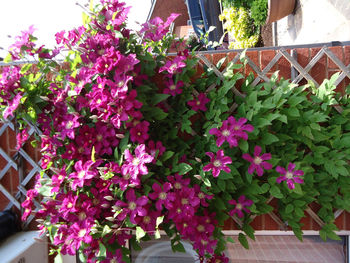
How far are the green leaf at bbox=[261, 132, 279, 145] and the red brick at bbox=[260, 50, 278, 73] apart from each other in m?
0.41

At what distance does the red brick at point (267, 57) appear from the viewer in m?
1.47

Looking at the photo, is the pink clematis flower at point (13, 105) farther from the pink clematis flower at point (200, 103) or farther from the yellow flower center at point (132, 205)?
the pink clematis flower at point (200, 103)

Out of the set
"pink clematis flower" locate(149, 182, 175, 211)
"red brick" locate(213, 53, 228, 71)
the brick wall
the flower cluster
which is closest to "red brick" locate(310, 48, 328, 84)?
the flower cluster

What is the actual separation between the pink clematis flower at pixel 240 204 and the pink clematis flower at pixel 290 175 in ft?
0.60

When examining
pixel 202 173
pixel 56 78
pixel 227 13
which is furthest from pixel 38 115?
pixel 227 13

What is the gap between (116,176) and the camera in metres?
1.10

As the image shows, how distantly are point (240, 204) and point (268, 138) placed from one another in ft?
1.16

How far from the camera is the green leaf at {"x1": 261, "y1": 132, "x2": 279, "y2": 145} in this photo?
1.24 m

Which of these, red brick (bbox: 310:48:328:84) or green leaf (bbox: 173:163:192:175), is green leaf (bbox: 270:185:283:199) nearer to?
green leaf (bbox: 173:163:192:175)

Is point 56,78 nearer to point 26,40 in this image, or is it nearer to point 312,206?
point 26,40

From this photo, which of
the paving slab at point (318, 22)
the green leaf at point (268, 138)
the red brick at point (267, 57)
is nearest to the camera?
the green leaf at point (268, 138)

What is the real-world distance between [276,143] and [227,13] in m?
3.55

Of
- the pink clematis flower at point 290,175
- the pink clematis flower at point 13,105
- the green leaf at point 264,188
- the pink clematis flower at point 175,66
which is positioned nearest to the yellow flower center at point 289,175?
the pink clematis flower at point 290,175

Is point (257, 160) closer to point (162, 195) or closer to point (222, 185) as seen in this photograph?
point (222, 185)
